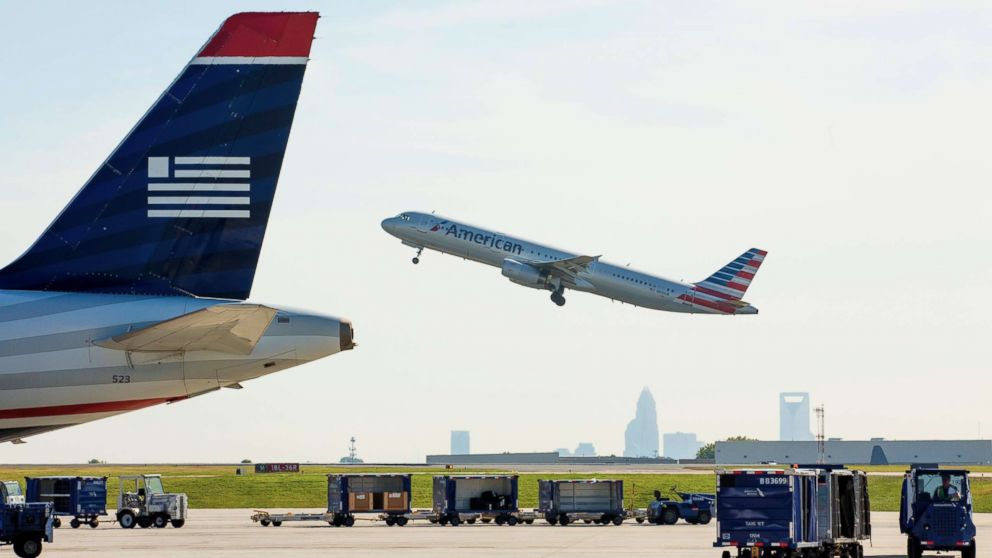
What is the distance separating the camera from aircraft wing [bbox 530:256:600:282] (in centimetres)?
11038

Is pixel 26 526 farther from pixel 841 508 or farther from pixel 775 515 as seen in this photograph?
pixel 841 508

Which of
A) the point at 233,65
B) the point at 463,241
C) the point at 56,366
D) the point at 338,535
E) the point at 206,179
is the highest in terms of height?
the point at 463,241

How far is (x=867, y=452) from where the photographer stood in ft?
623

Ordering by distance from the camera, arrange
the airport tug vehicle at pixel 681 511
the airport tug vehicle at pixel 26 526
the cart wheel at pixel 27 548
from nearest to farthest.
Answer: the airport tug vehicle at pixel 26 526 → the cart wheel at pixel 27 548 → the airport tug vehicle at pixel 681 511

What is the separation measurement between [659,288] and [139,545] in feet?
246

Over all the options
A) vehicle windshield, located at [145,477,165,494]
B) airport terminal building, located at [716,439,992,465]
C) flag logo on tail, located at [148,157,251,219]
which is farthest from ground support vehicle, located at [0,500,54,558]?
airport terminal building, located at [716,439,992,465]

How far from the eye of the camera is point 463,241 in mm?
107312

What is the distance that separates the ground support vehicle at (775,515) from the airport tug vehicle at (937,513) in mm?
3344

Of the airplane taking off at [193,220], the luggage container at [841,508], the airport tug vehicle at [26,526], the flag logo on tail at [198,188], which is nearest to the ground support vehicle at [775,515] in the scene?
the luggage container at [841,508]

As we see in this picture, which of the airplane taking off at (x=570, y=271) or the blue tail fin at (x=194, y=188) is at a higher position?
the airplane taking off at (x=570, y=271)

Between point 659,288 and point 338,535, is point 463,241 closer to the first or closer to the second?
point 659,288

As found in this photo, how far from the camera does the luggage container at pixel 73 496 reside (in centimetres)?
5953

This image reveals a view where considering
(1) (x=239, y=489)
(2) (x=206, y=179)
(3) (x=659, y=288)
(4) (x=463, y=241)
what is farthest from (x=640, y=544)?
(3) (x=659, y=288)

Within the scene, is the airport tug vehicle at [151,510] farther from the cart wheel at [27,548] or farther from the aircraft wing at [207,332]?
the aircraft wing at [207,332]
